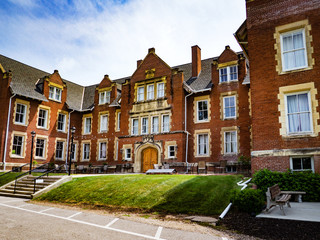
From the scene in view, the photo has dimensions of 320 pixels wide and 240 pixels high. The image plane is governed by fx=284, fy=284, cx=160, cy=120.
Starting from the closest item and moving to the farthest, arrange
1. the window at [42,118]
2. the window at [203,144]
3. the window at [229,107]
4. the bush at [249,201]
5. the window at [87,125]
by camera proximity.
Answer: the bush at [249,201]
the window at [229,107]
the window at [203,144]
the window at [42,118]
the window at [87,125]

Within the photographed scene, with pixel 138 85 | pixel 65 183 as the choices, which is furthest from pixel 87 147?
pixel 65 183

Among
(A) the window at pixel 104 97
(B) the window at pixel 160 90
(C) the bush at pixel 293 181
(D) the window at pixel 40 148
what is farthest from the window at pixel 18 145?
(C) the bush at pixel 293 181

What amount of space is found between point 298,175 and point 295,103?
389cm

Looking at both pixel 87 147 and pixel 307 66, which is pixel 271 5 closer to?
pixel 307 66

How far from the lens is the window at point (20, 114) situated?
27.8m

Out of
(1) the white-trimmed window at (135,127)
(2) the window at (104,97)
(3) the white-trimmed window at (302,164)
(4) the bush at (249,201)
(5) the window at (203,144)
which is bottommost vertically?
(4) the bush at (249,201)

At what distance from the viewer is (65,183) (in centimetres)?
1783

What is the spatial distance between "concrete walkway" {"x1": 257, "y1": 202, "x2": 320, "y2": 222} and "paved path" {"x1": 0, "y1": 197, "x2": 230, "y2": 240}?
2.84 metres

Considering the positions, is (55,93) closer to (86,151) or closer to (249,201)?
(86,151)

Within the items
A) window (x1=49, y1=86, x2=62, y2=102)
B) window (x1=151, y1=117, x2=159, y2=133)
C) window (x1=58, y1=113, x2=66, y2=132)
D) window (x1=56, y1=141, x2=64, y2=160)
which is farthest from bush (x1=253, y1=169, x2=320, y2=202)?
window (x1=49, y1=86, x2=62, y2=102)

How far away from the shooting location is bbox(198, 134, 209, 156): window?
25.0 meters

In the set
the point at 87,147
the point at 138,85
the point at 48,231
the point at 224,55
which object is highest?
the point at 224,55

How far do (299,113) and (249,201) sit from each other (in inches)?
259

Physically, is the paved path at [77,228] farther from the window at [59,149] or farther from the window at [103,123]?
the window at [103,123]
